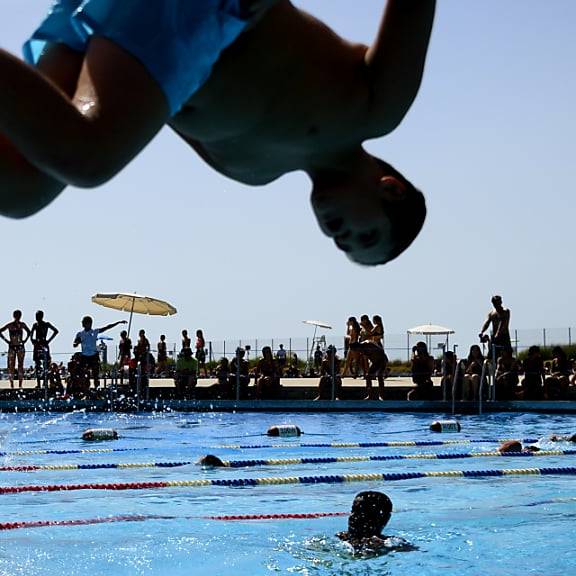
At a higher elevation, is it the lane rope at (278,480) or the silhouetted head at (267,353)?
the silhouetted head at (267,353)

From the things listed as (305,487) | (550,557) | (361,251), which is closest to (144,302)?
(305,487)

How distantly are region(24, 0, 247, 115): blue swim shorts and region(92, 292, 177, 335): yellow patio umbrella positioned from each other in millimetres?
19122

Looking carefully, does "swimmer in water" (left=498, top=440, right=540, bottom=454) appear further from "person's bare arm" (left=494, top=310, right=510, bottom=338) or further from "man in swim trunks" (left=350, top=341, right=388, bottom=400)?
"man in swim trunks" (left=350, top=341, right=388, bottom=400)

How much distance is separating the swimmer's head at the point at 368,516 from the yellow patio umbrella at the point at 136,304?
15.1 metres

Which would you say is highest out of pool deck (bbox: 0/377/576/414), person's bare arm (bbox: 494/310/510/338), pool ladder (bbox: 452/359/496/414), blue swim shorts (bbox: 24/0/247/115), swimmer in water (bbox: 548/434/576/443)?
person's bare arm (bbox: 494/310/510/338)

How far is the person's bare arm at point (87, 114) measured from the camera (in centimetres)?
191

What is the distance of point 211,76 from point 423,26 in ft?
1.49

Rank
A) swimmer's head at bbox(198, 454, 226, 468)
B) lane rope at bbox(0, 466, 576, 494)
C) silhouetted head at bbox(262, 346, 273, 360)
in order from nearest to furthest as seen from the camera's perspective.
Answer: lane rope at bbox(0, 466, 576, 494)
swimmer's head at bbox(198, 454, 226, 468)
silhouetted head at bbox(262, 346, 273, 360)

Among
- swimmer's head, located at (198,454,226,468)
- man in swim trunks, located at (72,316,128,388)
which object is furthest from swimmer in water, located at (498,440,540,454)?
man in swim trunks, located at (72,316,128,388)

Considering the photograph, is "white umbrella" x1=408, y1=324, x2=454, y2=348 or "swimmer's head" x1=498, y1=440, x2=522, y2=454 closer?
"swimmer's head" x1=498, y1=440, x2=522, y2=454

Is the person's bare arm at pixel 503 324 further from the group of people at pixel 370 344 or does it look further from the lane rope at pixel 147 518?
the lane rope at pixel 147 518

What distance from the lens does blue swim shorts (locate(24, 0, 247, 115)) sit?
6.67 feet

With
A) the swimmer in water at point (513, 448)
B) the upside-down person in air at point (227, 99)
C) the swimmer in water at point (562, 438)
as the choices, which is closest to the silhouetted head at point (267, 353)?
the swimmer in water at point (562, 438)

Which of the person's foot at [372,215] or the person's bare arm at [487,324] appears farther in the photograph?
the person's bare arm at [487,324]
